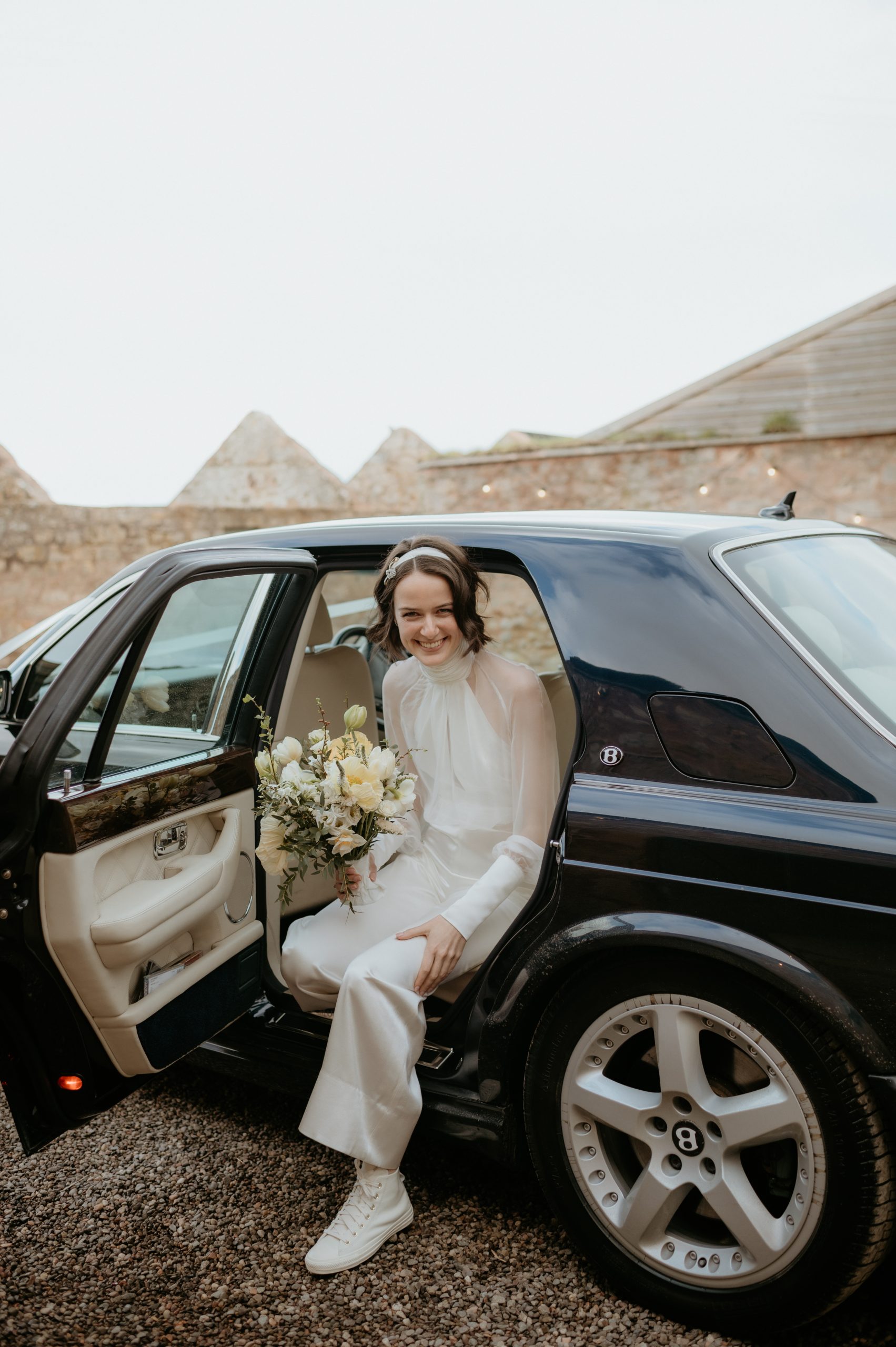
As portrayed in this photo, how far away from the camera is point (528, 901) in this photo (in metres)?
2.12

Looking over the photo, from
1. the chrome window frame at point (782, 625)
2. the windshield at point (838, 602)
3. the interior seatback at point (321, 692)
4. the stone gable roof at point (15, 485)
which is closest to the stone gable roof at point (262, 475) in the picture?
the stone gable roof at point (15, 485)

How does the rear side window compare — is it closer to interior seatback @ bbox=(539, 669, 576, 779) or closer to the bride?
the bride

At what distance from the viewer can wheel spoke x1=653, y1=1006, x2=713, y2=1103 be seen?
189cm

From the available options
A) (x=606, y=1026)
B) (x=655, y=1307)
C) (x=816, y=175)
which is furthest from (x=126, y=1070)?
(x=816, y=175)

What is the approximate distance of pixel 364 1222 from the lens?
2.31 meters

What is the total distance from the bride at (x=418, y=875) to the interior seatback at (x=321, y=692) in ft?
1.11

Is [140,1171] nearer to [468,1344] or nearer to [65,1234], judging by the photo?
[65,1234]

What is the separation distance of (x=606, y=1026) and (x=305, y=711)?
1.61 metres

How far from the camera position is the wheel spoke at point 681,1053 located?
1.89m

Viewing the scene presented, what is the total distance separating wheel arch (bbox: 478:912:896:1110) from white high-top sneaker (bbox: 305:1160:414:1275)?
459mm

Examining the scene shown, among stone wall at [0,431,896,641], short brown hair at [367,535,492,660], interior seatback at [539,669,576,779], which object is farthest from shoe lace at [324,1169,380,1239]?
stone wall at [0,431,896,641]

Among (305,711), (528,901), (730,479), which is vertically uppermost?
(730,479)

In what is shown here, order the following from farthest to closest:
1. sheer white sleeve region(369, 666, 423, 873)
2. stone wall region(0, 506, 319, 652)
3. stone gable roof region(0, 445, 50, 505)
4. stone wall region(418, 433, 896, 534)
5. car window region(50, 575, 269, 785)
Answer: stone gable roof region(0, 445, 50, 505) < stone wall region(0, 506, 319, 652) < stone wall region(418, 433, 896, 534) < sheer white sleeve region(369, 666, 423, 873) < car window region(50, 575, 269, 785)

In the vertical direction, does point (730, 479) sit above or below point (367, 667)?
above
